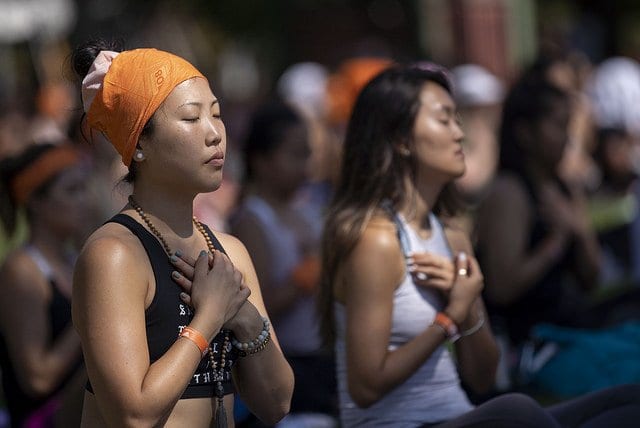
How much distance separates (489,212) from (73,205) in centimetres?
203

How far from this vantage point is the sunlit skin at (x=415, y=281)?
3.65 meters

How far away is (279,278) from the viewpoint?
225 inches

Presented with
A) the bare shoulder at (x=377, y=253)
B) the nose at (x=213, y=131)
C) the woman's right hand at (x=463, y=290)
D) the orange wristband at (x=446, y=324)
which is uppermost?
the nose at (x=213, y=131)

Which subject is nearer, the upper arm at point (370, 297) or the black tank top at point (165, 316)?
the black tank top at point (165, 316)

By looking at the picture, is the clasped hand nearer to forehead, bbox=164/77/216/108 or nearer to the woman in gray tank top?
the woman in gray tank top

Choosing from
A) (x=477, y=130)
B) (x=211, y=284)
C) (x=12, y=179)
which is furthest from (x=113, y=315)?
(x=477, y=130)

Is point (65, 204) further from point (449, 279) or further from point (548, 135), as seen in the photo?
point (548, 135)

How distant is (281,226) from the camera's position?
5848mm

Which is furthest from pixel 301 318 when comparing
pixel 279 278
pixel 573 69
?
pixel 573 69

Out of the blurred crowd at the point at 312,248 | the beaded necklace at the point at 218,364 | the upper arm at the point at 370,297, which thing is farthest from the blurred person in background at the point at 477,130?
the beaded necklace at the point at 218,364

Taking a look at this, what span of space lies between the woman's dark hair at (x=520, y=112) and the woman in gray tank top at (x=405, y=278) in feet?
5.80

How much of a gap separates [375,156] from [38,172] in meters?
1.57

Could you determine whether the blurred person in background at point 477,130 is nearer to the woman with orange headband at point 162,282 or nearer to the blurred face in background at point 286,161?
the blurred face in background at point 286,161

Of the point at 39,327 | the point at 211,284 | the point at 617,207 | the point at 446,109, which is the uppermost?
the point at 211,284
